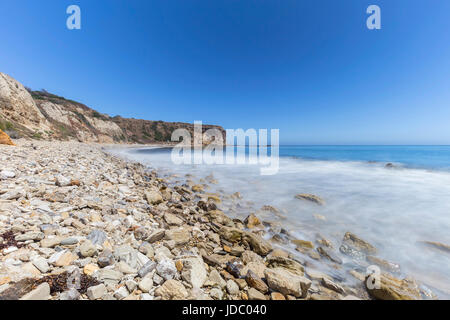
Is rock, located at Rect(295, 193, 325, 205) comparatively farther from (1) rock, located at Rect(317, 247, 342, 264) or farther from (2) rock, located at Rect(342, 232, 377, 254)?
(1) rock, located at Rect(317, 247, 342, 264)

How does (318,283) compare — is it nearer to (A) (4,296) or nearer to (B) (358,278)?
(B) (358,278)

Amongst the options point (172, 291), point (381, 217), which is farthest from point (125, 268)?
point (381, 217)

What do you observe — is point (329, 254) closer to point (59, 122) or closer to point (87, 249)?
point (87, 249)

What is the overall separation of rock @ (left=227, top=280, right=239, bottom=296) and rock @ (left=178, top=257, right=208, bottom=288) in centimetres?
32

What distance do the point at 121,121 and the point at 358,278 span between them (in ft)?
245

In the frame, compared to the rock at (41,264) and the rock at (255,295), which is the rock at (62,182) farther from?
the rock at (255,295)

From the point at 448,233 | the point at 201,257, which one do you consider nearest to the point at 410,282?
the point at 448,233

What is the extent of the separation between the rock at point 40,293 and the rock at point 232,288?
1780 millimetres

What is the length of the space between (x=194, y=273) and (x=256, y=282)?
859 mm

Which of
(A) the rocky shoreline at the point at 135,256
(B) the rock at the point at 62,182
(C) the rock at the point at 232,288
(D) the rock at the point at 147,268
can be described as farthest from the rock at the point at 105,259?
(B) the rock at the point at 62,182

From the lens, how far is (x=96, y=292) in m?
1.50

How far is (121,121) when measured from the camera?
62.1 meters

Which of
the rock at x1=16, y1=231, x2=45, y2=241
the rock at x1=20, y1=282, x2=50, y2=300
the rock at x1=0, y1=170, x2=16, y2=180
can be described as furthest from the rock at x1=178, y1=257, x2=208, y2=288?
the rock at x1=0, y1=170, x2=16, y2=180

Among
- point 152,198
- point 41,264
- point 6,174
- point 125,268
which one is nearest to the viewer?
point 41,264
